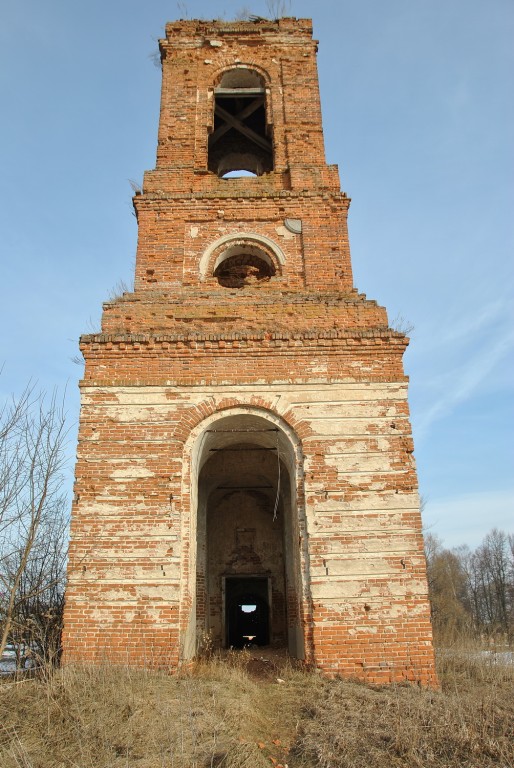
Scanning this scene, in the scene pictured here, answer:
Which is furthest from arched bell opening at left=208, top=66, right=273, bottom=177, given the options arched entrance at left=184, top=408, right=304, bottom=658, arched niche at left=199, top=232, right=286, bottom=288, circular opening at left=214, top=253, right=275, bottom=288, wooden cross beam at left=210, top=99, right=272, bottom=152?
arched entrance at left=184, top=408, right=304, bottom=658

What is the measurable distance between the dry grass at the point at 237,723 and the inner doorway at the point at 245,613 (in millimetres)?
5474

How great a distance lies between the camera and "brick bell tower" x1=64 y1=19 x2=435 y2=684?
283 inches

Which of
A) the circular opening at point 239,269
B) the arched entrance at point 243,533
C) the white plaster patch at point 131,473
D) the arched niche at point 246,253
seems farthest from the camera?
the circular opening at point 239,269

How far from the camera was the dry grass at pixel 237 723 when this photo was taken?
15.1 feet

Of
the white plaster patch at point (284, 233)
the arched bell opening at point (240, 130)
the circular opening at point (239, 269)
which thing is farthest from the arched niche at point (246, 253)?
the arched bell opening at point (240, 130)

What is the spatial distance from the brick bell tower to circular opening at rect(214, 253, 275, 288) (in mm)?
52

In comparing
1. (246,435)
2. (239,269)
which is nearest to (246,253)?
(239,269)

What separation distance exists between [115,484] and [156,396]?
1411 mm

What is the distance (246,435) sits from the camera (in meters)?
9.18

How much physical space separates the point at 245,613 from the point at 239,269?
41.2ft

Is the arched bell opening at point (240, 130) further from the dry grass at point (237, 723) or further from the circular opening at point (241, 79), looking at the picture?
the dry grass at point (237, 723)

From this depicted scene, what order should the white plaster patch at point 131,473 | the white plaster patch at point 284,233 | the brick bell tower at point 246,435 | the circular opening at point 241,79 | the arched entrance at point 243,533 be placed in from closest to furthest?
the brick bell tower at point 246,435, the white plaster patch at point 131,473, the white plaster patch at point 284,233, the arched entrance at point 243,533, the circular opening at point 241,79

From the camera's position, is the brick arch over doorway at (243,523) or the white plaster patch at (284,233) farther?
the white plaster patch at (284,233)

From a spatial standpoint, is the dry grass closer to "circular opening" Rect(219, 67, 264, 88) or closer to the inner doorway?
the inner doorway
